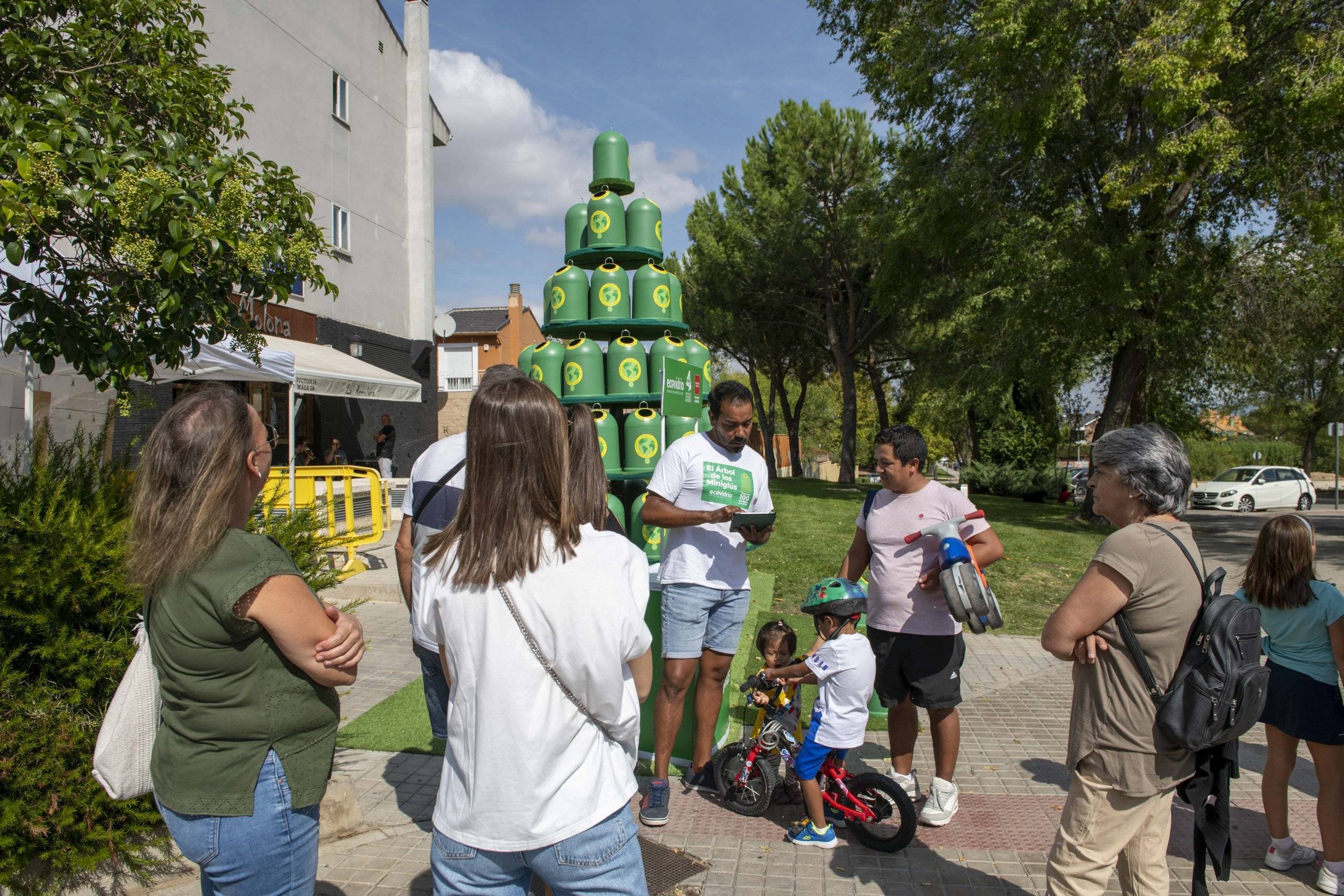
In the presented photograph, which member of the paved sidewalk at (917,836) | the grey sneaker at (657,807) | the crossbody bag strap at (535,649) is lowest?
the paved sidewalk at (917,836)

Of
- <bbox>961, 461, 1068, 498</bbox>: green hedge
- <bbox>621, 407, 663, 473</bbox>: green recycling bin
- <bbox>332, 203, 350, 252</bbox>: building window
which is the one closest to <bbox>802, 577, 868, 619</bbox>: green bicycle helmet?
<bbox>621, 407, 663, 473</bbox>: green recycling bin

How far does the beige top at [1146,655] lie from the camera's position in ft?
8.00

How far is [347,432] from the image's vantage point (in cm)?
1750

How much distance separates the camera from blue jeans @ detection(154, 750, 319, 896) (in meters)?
1.92

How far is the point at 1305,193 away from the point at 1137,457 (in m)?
15.2

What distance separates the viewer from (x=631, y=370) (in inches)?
282

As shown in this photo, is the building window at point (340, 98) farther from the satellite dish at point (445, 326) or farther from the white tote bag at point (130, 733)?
the white tote bag at point (130, 733)

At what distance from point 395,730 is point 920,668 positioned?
124 inches

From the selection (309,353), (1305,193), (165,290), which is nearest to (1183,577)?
(165,290)

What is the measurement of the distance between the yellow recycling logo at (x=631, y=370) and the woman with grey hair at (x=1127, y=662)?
4.84 m

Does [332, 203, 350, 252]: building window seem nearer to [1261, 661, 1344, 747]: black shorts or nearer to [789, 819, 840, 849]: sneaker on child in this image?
[789, 819, 840, 849]: sneaker on child

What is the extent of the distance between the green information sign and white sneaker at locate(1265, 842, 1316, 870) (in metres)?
3.76

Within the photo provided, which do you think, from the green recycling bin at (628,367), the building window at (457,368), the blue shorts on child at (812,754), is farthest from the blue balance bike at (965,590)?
the building window at (457,368)

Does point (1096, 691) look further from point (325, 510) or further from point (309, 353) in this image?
point (309, 353)
